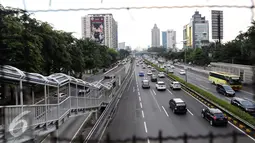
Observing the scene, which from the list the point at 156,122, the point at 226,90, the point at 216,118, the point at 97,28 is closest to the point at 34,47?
the point at 156,122

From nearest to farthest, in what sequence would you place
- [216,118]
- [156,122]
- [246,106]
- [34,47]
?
[216,118]
[34,47]
[156,122]
[246,106]

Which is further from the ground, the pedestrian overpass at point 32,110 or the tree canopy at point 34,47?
the tree canopy at point 34,47

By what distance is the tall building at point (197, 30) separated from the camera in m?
26.9

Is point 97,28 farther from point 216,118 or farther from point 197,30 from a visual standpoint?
point 216,118

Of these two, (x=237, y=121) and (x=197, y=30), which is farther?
(x=197, y=30)

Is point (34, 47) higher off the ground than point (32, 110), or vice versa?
point (34, 47)

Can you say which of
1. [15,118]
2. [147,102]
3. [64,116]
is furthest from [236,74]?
[15,118]

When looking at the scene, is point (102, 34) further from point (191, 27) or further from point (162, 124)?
point (162, 124)

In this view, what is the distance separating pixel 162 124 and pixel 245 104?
225cm

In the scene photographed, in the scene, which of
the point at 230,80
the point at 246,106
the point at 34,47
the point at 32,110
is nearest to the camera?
the point at 32,110

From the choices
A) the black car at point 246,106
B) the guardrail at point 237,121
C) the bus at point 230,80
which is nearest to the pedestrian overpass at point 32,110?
the guardrail at point 237,121

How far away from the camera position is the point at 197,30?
2942cm

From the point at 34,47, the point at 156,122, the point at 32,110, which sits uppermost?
the point at 34,47

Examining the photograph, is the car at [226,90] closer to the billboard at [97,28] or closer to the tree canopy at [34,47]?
the tree canopy at [34,47]
